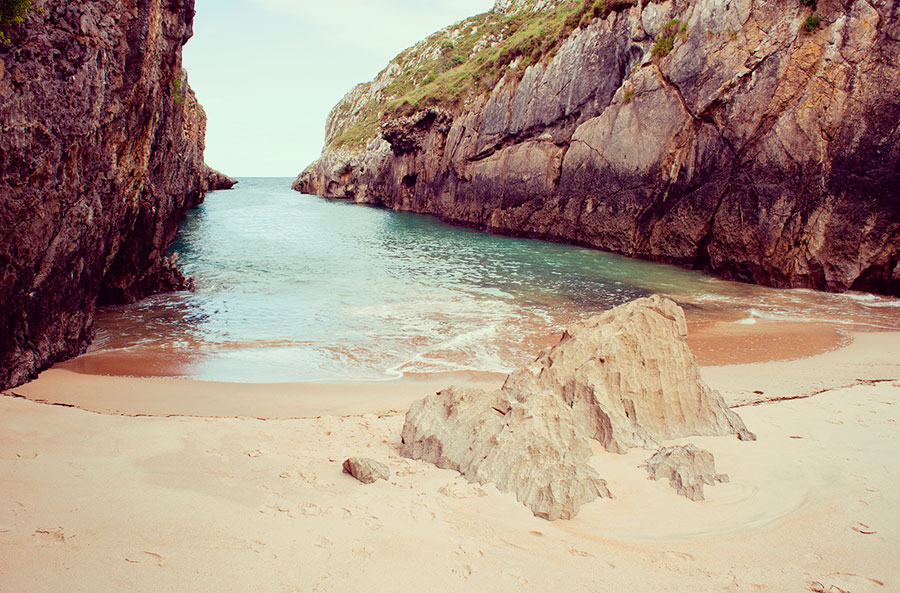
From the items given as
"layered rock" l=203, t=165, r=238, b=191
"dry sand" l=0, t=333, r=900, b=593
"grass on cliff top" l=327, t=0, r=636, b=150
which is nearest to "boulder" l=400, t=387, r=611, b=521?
"dry sand" l=0, t=333, r=900, b=593

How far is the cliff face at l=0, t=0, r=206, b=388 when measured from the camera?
6.97 meters

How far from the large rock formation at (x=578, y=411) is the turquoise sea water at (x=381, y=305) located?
13.0 feet

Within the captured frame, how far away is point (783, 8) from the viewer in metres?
18.5

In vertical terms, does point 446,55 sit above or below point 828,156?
above

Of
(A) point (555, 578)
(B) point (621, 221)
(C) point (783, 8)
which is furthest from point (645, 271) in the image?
(A) point (555, 578)

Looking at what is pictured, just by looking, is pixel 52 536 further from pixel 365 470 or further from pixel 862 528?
pixel 862 528

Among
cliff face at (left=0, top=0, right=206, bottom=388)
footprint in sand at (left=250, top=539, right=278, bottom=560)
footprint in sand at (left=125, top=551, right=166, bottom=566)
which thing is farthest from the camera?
cliff face at (left=0, top=0, right=206, bottom=388)

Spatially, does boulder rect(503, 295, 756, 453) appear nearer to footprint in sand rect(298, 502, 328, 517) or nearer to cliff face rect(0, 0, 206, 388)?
footprint in sand rect(298, 502, 328, 517)

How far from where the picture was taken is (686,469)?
4234 mm

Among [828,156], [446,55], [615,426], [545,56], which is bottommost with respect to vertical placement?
[615,426]

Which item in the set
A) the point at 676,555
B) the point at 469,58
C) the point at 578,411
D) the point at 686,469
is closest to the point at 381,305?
the point at 578,411

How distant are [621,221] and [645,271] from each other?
16.7ft

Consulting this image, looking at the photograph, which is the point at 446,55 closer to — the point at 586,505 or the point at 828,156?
the point at 828,156

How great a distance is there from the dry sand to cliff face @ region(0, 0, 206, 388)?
2.55 m
